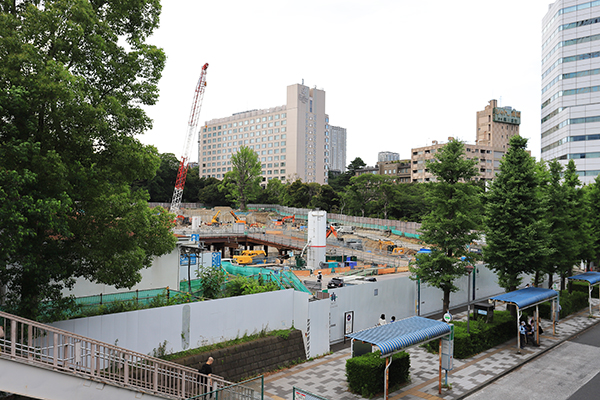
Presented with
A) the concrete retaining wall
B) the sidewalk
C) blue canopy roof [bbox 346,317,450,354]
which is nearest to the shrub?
the sidewalk

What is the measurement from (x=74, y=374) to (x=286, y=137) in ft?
386

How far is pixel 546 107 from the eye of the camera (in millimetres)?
64938

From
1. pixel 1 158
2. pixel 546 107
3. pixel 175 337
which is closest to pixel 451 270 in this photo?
pixel 175 337

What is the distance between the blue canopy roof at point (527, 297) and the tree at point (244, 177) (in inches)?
3193

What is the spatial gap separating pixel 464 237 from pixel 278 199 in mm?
84315

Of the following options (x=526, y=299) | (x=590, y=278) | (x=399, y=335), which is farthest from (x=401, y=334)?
(x=590, y=278)

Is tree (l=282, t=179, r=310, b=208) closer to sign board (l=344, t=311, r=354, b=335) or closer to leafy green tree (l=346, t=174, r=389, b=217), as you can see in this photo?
leafy green tree (l=346, t=174, r=389, b=217)

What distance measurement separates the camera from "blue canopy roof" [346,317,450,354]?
37.6 feet

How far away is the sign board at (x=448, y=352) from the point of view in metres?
13.3

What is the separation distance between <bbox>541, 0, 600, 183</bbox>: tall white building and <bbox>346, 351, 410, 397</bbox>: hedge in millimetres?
55811

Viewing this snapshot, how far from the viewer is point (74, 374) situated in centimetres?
865

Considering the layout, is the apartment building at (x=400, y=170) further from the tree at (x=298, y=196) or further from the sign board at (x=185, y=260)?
the sign board at (x=185, y=260)

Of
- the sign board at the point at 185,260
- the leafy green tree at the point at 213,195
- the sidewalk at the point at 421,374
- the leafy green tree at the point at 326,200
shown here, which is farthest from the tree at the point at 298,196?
the sidewalk at the point at 421,374

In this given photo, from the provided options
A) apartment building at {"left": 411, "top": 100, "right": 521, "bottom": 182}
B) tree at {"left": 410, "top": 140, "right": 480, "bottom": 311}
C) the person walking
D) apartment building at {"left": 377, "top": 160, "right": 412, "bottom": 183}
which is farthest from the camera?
apartment building at {"left": 377, "top": 160, "right": 412, "bottom": 183}
